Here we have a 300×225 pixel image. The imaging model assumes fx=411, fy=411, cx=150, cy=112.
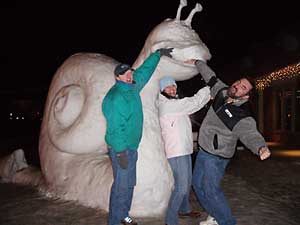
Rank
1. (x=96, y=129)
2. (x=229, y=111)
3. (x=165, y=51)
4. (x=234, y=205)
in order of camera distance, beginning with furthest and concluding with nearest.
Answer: (x=234, y=205) < (x=96, y=129) < (x=165, y=51) < (x=229, y=111)

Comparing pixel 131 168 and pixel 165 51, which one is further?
pixel 165 51

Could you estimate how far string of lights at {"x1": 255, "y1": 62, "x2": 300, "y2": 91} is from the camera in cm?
1294

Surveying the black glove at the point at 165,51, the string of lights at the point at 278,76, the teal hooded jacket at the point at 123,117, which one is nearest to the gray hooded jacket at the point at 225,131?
the black glove at the point at 165,51

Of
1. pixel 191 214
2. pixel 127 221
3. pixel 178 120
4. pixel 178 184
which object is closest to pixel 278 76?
pixel 191 214

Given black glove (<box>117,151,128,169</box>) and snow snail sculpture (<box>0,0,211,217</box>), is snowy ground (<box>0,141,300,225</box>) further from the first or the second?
black glove (<box>117,151,128,169</box>)

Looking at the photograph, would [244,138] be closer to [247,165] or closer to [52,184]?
[52,184]

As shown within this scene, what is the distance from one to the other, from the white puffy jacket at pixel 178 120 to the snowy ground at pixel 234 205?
0.82 m

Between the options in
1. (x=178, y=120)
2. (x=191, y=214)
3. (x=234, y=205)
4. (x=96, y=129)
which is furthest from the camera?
(x=234, y=205)

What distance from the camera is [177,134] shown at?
13.1 ft

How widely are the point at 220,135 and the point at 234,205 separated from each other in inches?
66.3

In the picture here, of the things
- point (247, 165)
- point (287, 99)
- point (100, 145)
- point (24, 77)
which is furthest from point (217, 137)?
point (24, 77)

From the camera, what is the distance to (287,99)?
15.1 metres

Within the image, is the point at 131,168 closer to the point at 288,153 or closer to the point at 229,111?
the point at 229,111

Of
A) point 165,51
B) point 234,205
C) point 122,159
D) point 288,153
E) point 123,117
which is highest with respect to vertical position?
point 165,51
